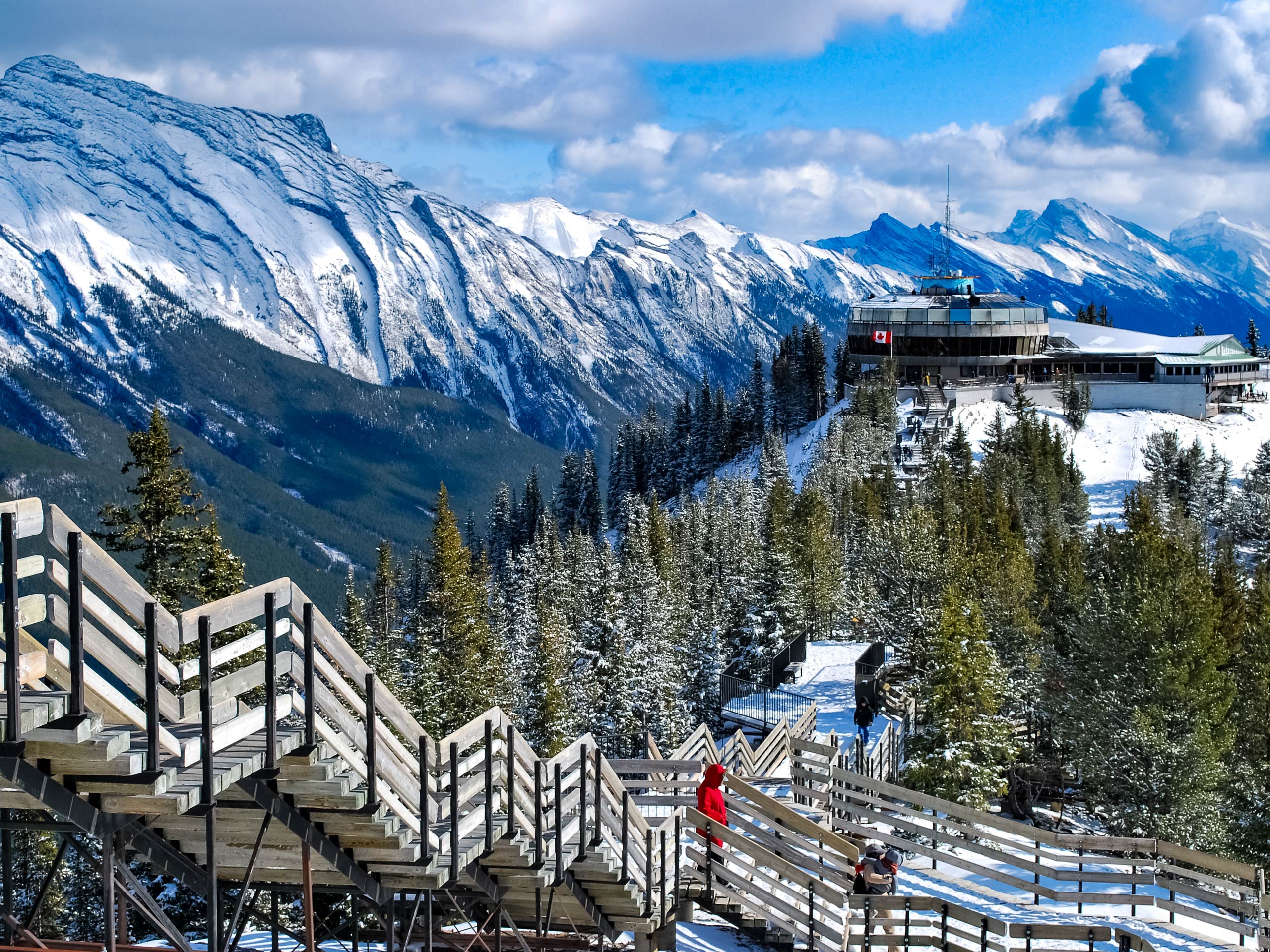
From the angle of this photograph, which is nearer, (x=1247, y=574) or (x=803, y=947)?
(x=803, y=947)

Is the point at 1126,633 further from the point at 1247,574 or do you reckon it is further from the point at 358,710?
the point at 1247,574

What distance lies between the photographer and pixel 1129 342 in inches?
5251

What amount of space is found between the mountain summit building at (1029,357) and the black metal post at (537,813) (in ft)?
352

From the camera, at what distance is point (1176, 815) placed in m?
34.1

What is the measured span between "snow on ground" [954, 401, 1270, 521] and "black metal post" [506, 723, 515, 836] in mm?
87623

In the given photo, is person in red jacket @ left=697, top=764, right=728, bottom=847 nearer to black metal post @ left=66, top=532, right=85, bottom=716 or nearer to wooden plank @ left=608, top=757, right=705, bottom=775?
wooden plank @ left=608, top=757, right=705, bottom=775

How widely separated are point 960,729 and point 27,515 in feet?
98.3

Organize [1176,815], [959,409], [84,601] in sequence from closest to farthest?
[84,601] < [1176,815] < [959,409]

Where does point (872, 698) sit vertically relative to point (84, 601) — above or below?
below

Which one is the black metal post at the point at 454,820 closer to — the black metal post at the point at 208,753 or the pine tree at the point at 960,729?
the black metal post at the point at 208,753

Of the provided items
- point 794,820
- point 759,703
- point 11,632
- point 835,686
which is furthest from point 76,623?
point 835,686

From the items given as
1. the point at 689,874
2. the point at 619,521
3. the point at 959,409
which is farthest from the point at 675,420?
the point at 689,874

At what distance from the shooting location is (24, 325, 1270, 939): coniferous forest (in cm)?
3481

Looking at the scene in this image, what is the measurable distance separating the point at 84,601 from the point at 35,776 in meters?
1.39
